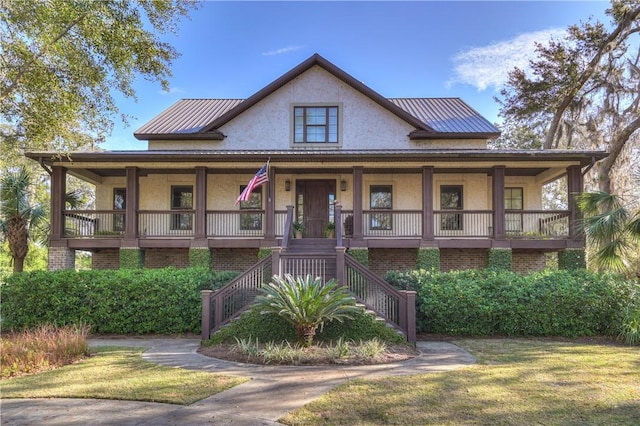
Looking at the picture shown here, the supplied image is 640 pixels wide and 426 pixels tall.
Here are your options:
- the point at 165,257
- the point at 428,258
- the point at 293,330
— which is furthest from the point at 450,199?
the point at 165,257

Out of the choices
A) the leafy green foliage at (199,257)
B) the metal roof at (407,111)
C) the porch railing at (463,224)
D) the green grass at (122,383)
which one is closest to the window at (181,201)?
the metal roof at (407,111)

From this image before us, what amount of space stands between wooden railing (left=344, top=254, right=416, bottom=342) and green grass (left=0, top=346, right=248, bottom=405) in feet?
14.5

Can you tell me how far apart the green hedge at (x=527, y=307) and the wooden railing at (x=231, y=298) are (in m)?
4.16

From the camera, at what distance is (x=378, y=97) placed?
58.9ft

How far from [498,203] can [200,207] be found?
1100 centimetres

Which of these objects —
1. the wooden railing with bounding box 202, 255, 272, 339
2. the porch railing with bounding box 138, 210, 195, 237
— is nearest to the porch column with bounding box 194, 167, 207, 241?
the porch railing with bounding box 138, 210, 195, 237

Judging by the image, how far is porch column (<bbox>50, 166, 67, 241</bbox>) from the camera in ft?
52.5

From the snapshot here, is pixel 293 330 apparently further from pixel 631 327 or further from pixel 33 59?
pixel 33 59

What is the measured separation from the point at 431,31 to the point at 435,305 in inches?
561

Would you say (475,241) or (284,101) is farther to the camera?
(284,101)

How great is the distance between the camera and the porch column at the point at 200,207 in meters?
16.2

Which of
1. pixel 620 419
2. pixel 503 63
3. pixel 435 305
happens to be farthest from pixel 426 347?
pixel 503 63

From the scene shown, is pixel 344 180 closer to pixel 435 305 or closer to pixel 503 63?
pixel 435 305

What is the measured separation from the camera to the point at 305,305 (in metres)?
8.92
